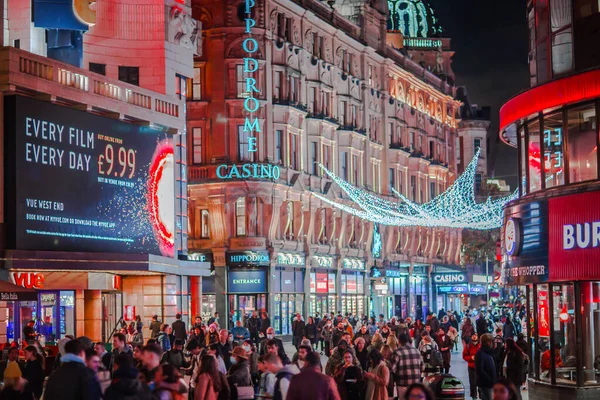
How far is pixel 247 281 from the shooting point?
5897 centimetres

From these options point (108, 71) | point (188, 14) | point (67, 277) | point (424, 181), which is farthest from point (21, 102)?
point (424, 181)

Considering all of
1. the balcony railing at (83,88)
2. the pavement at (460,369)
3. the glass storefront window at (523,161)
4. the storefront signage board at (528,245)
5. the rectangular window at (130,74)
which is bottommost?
the pavement at (460,369)

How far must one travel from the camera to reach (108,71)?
44781mm

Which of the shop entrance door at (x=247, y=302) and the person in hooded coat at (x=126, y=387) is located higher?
the person in hooded coat at (x=126, y=387)

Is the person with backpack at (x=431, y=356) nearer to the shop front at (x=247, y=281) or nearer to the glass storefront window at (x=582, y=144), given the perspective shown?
the glass storefront window at (x=582, y=144)

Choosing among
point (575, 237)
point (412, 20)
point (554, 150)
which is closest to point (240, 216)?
point (554, 150)

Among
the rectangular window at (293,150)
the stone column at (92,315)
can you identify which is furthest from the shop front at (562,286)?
the rectangular window at (293,150)

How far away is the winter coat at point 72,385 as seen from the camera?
1207 cm

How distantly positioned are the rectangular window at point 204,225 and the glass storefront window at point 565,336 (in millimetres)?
38090

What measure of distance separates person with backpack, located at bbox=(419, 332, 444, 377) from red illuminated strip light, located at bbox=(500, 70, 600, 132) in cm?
603

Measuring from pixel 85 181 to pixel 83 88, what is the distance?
3099 millimetres

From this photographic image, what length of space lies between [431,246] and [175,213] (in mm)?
48468

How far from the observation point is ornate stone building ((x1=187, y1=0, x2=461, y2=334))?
193 ft

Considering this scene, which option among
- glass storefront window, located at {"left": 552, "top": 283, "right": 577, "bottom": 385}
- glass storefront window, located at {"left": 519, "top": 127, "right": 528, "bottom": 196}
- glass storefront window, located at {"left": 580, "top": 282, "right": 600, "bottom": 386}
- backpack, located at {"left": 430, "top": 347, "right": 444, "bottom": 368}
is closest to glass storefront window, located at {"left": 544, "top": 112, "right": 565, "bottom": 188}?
glass storefront window, located at {"left": 519, "top": 127, "right": 528, "bottom": 196}
